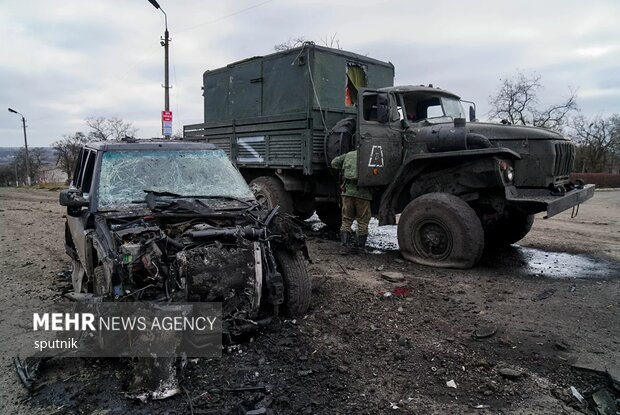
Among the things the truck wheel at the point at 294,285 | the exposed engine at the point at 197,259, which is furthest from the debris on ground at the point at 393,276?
the exposed engine at the point at 197,259

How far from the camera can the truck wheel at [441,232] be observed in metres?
5.91

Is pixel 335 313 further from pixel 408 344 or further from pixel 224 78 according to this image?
pixel 224 78

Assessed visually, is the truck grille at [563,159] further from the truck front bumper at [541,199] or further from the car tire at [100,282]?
the car tire at [100,282]

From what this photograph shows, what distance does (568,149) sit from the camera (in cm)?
647

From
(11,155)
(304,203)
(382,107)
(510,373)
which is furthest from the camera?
(11,155)

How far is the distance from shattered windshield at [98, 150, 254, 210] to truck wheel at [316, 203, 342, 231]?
441 cm

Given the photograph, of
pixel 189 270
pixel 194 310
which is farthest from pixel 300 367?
pixel 189 270

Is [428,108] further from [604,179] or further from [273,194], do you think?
[604,179]

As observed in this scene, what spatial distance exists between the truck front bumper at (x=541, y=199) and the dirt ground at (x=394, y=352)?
0.91 m

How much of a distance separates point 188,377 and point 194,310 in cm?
47

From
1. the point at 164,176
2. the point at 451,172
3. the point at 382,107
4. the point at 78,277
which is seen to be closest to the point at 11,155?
the point at 78,277

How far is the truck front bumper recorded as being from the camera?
5502 mm

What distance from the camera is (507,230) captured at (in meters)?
7.41

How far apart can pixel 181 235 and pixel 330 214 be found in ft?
19.2
